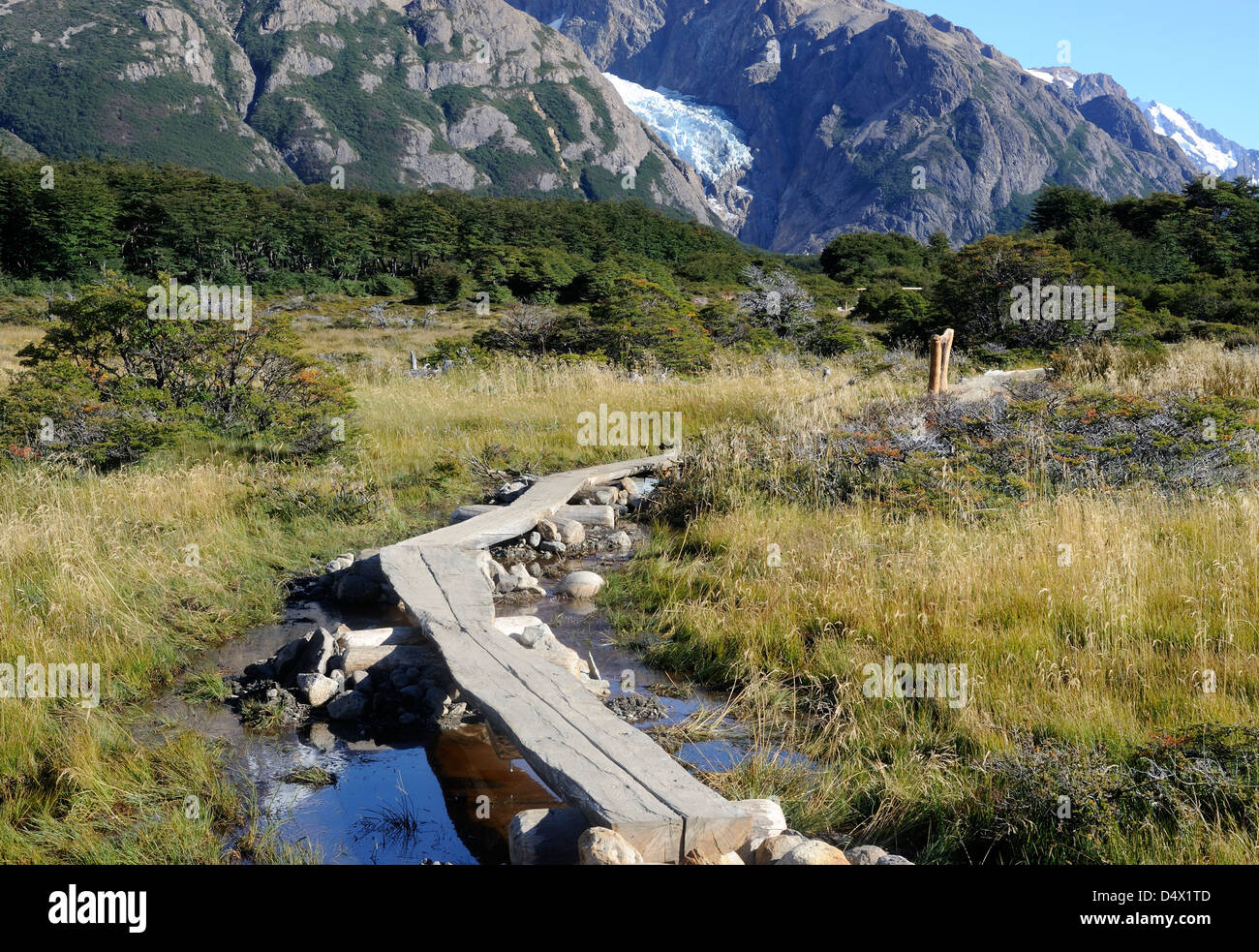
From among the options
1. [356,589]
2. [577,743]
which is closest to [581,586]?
[356,589]

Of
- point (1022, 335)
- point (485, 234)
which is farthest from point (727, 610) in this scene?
point (485, 234)

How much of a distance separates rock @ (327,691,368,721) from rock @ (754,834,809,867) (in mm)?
2623

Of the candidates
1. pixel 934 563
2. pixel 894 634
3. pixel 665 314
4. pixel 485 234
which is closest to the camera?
pixel 894 634

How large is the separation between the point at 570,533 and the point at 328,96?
549ft

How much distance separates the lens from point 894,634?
513 centimetres

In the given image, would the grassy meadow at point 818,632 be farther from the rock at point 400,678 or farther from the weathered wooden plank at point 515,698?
the rock at point 400,678

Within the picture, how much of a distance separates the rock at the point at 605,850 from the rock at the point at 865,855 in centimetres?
82

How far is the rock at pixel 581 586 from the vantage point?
277 inches

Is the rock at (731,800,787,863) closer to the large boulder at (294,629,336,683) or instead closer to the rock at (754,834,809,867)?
the rock at (754,834,809,867)

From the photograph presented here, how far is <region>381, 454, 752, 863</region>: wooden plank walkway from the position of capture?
3.28 m

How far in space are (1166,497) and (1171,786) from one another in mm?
5010

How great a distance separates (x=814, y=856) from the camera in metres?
3.09

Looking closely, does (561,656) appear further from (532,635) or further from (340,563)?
(340,563)

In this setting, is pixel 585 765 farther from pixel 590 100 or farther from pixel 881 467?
pixel 590 100
